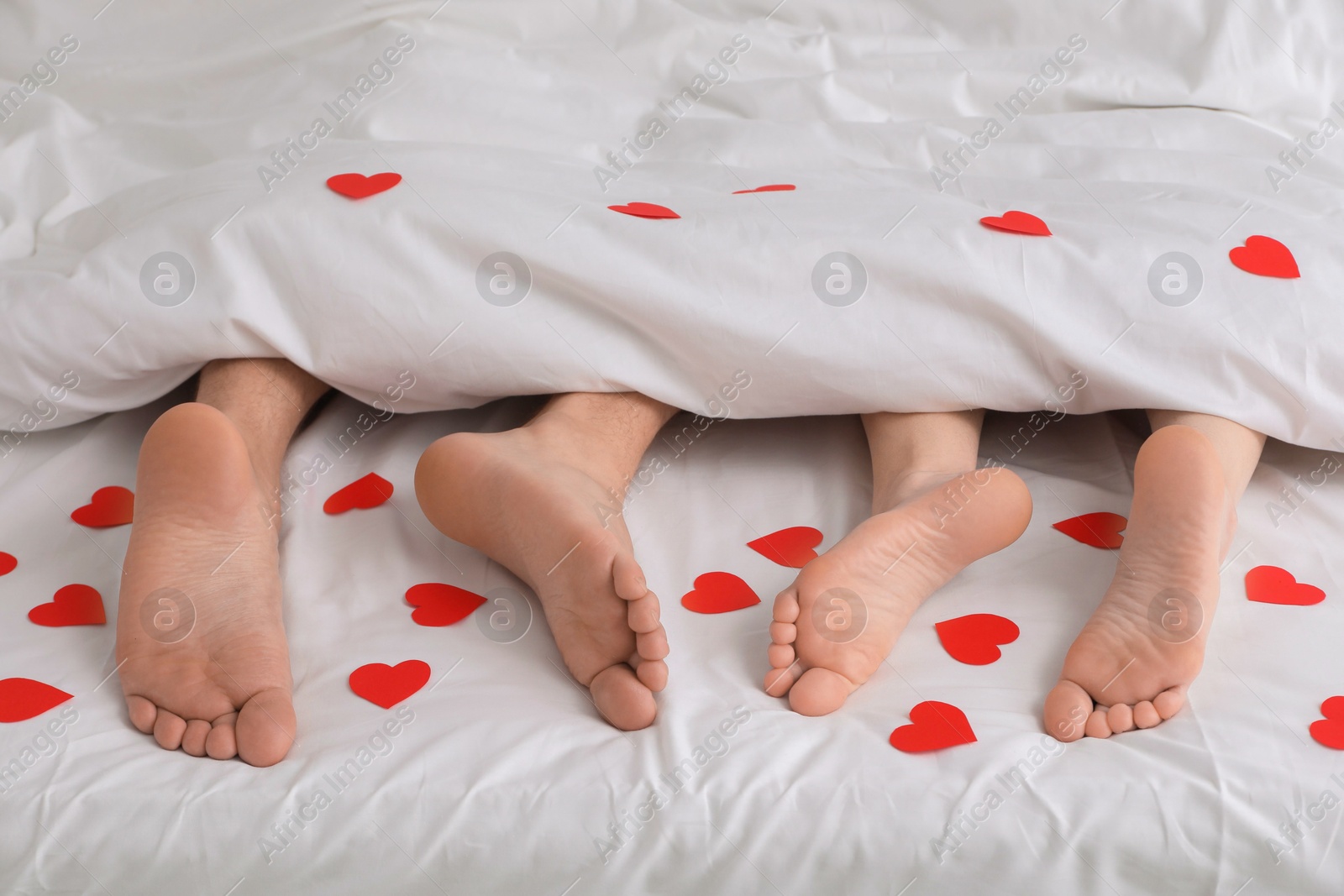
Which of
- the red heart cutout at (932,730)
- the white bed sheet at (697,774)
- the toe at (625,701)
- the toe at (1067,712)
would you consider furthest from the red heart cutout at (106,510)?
the toe at (1067,712)

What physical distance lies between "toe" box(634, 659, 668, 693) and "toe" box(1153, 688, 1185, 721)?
0.38 metres

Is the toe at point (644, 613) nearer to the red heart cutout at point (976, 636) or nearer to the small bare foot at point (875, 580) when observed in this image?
the small bare foot at point (875, 580)

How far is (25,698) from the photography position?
0.81 m

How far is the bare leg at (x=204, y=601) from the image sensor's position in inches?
30.9

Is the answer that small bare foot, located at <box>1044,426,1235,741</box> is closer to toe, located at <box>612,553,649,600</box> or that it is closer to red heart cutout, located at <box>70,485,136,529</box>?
toe, located at <box>612,553,649,600</box>

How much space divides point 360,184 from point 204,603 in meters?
0.46

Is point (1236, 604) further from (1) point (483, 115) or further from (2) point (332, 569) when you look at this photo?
(1) point (483, 115)

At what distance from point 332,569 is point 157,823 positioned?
0.30 m

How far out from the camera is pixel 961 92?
1.52 meters

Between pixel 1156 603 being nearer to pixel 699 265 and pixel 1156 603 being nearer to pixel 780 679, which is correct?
pixel 780 679

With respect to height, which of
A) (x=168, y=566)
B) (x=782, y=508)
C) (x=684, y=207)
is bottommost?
(x=782, y=508)

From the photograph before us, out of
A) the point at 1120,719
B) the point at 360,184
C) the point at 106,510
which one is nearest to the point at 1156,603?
the point at 1120,719

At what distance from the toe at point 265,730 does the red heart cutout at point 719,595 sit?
0.35 metres

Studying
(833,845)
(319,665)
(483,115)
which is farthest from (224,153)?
(833,845)
